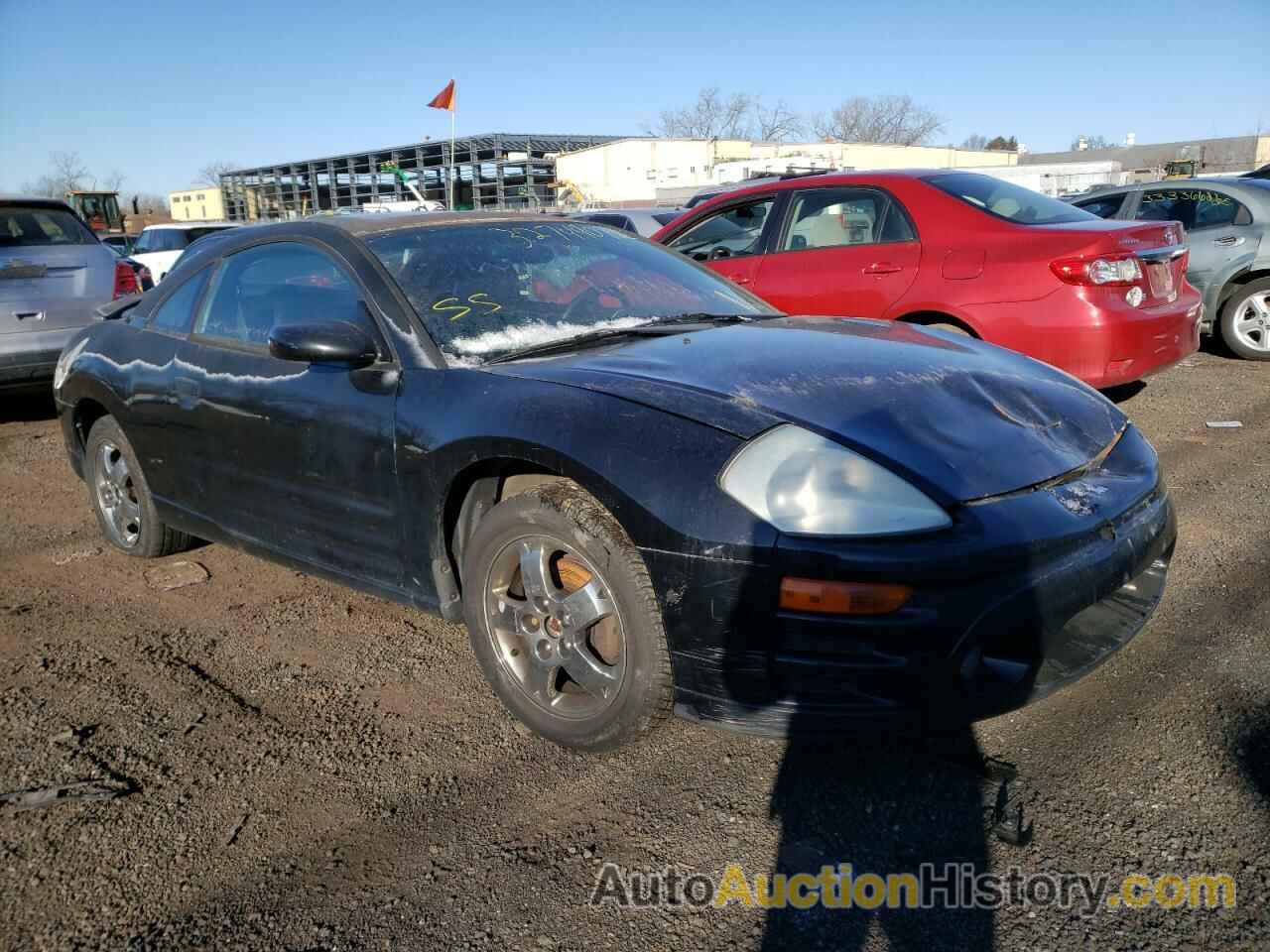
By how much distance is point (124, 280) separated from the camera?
7.88 meters

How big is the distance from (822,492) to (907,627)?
0.35 meters

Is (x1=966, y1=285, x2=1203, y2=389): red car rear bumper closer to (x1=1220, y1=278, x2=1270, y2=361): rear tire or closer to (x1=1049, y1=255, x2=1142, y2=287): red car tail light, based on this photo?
(x1=1049, y1=255, x2=1142, y2=287): red car tail light

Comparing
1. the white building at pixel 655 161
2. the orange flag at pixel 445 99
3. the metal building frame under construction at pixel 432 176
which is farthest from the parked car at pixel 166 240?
the white building at pixel 655 161

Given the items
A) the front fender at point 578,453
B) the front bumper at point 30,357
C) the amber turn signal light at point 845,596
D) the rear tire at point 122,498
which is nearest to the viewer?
the amber turn signal light at point 845,596

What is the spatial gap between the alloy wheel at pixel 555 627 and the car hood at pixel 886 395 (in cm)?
48

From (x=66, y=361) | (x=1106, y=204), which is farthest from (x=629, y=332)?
(x=1106, y=204)

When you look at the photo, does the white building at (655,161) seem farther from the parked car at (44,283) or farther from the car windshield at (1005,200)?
the car windshield at (1005,200)

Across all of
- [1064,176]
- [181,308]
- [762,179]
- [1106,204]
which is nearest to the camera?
[181,308]

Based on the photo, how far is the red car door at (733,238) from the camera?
6176 millimetres

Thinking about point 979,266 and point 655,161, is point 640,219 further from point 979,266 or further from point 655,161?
point 655,161

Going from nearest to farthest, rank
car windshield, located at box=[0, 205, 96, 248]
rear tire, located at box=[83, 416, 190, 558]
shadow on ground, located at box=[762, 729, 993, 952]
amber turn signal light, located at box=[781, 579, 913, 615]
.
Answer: shadow on ground, located at box=[762, 729, 993, 952]
amber turn signal light, located at box=[781, 579, 913, 615]
rear tire, located at box=[83, 416, 190, 558]
car windshield, located at box=[0, 205, 96, 248]

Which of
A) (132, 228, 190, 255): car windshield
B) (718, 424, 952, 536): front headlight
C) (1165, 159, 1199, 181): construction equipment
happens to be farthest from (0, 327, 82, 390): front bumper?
(1165, 159, 1199, 181): construction equipment

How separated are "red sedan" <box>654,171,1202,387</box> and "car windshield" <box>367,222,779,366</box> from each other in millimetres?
1890

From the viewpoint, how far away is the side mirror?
9.46ft
